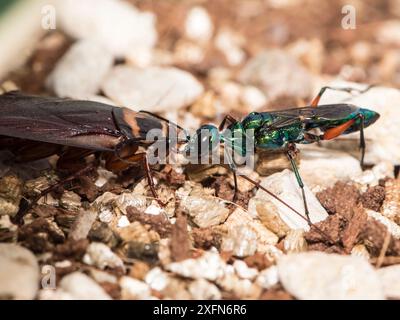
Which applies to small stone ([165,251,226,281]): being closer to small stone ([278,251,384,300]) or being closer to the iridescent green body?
small stone ([278,251,384,300])

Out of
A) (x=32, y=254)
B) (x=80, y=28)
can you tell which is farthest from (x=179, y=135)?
(x=80, y=28)

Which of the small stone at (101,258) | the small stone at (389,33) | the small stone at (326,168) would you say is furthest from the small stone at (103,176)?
the small stone at (389,33)

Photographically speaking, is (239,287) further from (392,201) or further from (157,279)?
(392,201)

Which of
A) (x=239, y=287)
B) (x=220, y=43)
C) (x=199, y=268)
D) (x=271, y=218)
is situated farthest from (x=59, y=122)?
(x=220, y=43)

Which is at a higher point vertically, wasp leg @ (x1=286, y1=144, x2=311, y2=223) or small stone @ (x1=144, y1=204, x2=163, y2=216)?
wasp leg @ (x1=286, y1=144, x2=311, y2=223)

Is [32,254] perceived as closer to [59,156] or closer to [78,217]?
[78,217]

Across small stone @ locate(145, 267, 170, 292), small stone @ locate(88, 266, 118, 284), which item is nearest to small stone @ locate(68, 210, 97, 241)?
small stone @ locate(88, 266, 118, 284)
